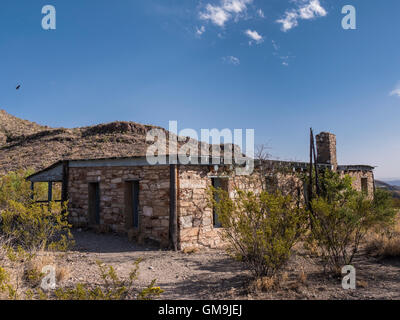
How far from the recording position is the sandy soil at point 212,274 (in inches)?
172

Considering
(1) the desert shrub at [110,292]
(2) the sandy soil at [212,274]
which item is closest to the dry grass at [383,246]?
(2) the sandy soil at [212,274]

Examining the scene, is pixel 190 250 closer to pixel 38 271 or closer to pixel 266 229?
pixel 266 229

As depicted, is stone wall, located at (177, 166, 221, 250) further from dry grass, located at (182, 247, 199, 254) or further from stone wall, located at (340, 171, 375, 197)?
stone wall, located at (340, 171, 375, 197)

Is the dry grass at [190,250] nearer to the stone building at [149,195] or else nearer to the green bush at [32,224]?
the stone building at [149,195]

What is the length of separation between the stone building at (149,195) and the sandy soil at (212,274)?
25.9 inches

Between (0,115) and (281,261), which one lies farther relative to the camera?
(0,115)

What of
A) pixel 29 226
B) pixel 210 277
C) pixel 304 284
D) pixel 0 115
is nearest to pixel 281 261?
pixel 304 284

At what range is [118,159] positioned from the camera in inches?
348

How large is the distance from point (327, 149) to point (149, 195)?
26.0 ft

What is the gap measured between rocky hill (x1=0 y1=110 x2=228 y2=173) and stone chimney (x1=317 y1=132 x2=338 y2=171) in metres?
15.9

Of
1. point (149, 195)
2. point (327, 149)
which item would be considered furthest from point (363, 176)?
point (149, 195)

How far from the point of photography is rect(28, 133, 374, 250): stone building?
24.8 feet
